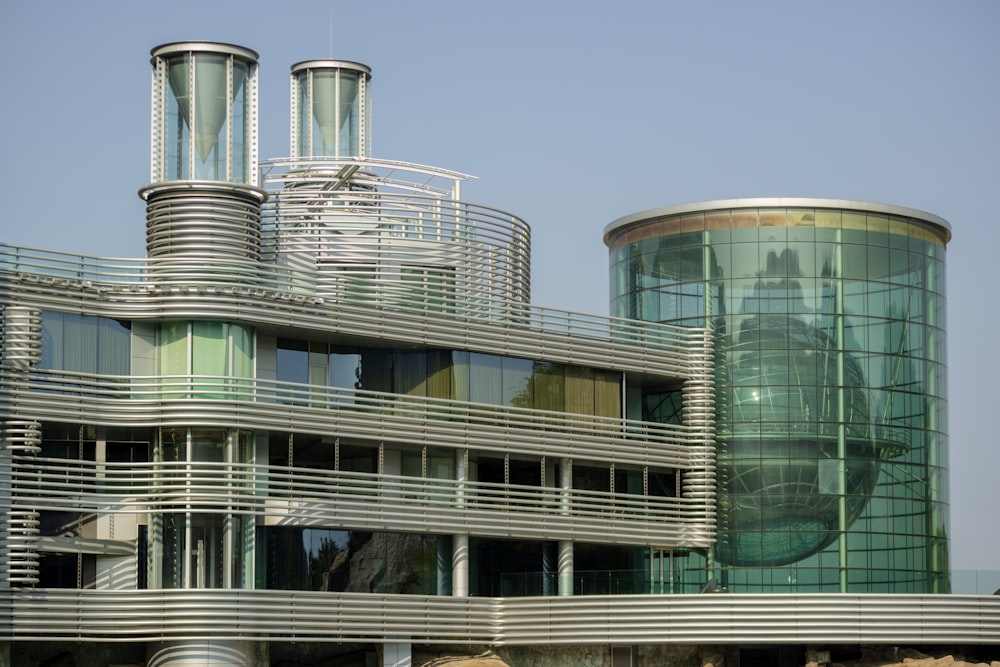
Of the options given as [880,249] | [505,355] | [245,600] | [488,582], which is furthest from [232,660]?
[880,249]

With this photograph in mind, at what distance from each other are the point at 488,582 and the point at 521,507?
8.63 ft

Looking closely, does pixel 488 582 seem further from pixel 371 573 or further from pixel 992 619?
pixel 992 619

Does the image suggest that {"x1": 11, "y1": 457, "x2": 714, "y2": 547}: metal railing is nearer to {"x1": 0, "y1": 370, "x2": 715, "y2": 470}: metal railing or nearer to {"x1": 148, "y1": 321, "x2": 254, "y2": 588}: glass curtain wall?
{"x1": 148, "y1": 321, "x2": 254, "y2": 588}: glass curtain wall

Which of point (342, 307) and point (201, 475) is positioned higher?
point (342, 307)

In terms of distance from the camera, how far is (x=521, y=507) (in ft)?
194

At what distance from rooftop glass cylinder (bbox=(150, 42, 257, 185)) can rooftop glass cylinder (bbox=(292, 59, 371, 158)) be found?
8591 mm

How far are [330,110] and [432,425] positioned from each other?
14.4 meters

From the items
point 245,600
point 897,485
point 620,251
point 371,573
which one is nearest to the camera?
point 245,600

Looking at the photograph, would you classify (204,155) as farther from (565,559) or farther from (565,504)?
(565,559)

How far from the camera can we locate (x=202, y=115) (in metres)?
56.2

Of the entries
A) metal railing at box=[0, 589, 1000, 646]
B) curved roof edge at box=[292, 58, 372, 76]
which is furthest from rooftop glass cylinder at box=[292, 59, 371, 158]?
metal railing at box=[0, 589, 1000, 646]

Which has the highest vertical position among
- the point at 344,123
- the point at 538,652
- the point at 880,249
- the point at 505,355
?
the point at 344,123

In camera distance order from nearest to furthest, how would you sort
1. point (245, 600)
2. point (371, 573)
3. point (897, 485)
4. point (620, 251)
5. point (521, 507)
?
1. point (245, 600)
2. point (371, 573)
3. point (521, 507)
4. point (897, 485)
5. point (620, 251)

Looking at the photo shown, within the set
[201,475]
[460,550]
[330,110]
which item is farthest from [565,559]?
[330,110]
